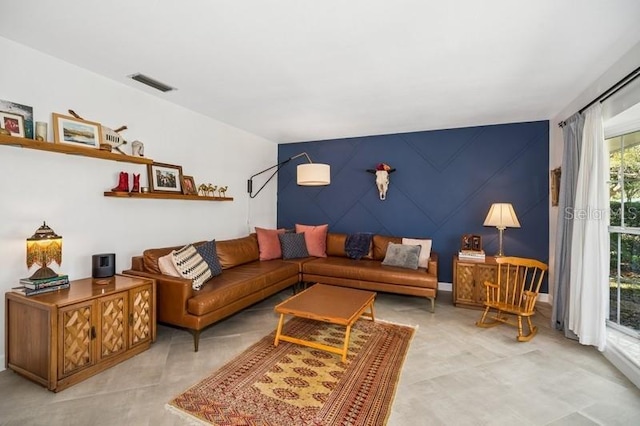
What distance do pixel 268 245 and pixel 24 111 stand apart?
297 centimetres

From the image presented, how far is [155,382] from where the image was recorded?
2160 mm

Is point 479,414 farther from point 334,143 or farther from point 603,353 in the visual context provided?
point 334,143

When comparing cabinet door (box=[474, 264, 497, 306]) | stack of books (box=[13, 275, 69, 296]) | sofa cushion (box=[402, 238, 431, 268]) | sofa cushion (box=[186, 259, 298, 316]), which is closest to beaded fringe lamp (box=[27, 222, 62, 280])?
stack of books (box=[13, 275, 69, 296])

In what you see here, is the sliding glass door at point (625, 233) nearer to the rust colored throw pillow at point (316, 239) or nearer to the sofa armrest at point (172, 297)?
the rust colored throw pillow at point (316, 239)

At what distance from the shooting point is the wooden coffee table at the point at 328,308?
252cm

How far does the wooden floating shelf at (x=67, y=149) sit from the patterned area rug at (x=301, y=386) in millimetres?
2162

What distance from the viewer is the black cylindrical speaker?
262 cm

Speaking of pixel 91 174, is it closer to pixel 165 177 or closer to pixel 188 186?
pixel 165 177

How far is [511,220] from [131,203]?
179 inches

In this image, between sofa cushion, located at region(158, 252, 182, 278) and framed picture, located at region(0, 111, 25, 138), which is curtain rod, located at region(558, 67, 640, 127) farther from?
framed picture, located at region(0, 111, 25, 138)

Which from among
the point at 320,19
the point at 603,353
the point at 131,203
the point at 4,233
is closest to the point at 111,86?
the point at 131,203

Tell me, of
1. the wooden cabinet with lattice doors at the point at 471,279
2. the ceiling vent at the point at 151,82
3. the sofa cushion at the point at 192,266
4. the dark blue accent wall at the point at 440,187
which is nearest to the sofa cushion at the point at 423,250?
the wooden cabinet with lattice doors at the point at 471,279

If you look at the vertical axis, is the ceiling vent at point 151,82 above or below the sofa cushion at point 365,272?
above

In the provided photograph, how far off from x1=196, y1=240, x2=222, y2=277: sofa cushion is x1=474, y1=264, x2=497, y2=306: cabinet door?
3231 millimetres
